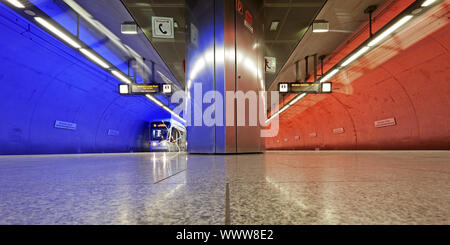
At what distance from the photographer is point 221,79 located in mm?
4305

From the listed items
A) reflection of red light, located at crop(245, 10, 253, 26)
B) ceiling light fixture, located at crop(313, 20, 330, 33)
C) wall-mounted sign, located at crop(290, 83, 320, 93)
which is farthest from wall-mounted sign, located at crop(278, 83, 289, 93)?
reflection of red light, located at crop(245, 10, 253, 26)

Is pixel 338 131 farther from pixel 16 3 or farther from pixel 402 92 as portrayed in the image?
pixel 16 3

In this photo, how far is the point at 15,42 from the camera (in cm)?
632

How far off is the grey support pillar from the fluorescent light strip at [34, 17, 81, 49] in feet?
11.1

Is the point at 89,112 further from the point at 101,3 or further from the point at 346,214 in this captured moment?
the point at 346,214

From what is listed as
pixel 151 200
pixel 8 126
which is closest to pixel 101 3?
pixel 8 126

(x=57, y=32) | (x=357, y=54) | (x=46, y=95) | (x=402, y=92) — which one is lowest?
(x=402, y=92)

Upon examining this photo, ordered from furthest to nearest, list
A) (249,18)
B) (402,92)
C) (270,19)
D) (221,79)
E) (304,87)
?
(304,87) < (402,92) < (270,19) < (249,18) < (221,79)

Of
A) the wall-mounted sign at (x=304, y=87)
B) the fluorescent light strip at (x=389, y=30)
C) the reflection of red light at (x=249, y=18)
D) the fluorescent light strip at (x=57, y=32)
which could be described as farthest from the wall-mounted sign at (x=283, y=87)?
the fluorescent light strip at (x=57, y=32)

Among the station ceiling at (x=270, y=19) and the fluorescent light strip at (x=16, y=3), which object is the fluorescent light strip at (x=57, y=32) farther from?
the station ceiling at (x=270, y=19)

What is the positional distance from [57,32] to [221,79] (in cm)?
444

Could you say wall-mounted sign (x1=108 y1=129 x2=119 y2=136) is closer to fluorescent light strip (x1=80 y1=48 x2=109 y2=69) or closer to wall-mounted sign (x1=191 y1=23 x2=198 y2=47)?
fluorescent light strip (x1=80 y1=48 x2=109 y2=69)

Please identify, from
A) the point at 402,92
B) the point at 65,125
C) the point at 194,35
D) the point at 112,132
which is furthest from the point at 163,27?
the point at 112,132
